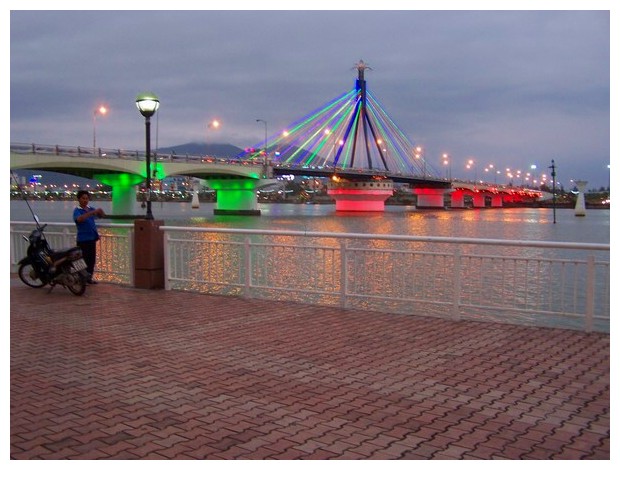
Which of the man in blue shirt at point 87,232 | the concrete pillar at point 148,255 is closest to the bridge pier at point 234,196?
the man in blue shirt at point 87,232

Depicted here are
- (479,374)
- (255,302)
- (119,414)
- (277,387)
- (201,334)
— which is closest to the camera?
(119,414)

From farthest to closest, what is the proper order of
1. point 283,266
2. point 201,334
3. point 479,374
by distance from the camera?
point 283,266, point 201,334, point 479,374

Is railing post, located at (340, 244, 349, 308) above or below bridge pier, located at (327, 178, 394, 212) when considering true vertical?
below

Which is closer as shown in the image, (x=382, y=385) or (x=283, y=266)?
(x=382, y=385)

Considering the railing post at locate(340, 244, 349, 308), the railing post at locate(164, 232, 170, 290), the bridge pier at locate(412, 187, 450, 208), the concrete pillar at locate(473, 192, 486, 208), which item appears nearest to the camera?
the railing post at locate(340, 244, 349, 308)

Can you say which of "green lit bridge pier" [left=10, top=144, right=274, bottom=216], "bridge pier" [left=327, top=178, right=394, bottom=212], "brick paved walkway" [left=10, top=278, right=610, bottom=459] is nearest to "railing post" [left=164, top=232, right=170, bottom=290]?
"brick paved walkway" [left=10, top=278, right=610, bottom=459]

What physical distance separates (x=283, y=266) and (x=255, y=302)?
9.79m

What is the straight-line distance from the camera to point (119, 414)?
16.2 feet

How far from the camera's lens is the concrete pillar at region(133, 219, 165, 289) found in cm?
1122

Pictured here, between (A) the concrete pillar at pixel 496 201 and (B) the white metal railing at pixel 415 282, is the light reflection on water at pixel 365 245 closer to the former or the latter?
(B) the white metal railing at pixel 415 282

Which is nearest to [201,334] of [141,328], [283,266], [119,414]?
[141,328]

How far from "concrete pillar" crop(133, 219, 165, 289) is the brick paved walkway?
90.4 inches

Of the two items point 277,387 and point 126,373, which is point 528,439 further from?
point 126,373

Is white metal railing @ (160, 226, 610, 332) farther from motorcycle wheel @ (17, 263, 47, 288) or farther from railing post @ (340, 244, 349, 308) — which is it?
motorcycle wheel @ (17, 263, 47, 288)
